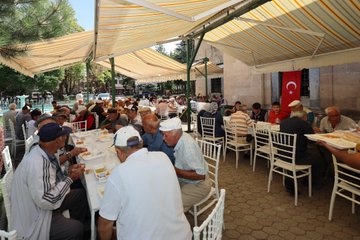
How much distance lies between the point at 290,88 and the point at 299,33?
2.11 metres

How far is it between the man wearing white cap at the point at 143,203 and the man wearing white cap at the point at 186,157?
91 centimetres

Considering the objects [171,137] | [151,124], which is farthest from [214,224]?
[151,124]

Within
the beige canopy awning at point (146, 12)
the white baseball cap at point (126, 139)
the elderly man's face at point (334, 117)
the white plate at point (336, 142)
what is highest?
the beige canopy awning at point (146, 12)

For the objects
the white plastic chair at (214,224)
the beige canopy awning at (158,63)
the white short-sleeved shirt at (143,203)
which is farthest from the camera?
the beige canopy awning at (158,63)

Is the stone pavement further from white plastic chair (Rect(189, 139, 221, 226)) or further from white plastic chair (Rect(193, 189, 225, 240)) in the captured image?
white plastic chair (Rect(193, 189, 225, 240))

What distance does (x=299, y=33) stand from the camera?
5.40m

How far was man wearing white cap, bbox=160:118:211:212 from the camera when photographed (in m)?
2.55

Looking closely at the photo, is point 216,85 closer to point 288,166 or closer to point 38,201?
point 288,166

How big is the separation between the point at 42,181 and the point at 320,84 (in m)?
8.76

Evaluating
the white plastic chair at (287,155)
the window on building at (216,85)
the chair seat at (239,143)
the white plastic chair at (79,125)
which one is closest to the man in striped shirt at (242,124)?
the chair seat at (239,143)

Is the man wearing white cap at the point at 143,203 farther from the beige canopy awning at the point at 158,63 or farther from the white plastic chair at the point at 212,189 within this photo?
the beige canopy awning at the point at 158,63

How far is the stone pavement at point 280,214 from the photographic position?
2941 mm

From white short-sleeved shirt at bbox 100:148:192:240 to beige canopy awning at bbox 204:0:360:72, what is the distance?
157 inches

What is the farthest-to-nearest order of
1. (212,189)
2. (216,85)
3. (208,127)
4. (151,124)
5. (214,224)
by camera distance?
(216,85) → (208,127) → (151,124) → (212,189) → (214,224)
